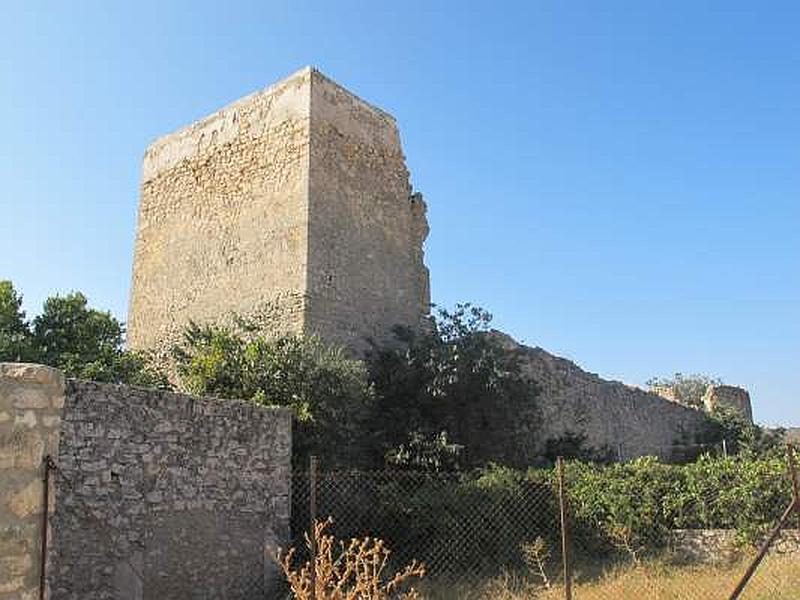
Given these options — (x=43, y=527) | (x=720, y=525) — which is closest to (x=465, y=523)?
(x=720, y=525)

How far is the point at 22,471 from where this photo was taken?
4473mm

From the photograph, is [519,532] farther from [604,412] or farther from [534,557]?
[604,412]

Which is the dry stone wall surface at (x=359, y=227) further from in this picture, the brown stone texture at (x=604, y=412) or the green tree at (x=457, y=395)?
the brown stone texture at (x=604, y=412)

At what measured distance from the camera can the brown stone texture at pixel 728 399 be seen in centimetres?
2727

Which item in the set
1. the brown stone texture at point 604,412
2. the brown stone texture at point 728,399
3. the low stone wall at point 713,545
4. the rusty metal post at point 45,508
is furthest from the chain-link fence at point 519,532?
the brown stone texture at point 728,399

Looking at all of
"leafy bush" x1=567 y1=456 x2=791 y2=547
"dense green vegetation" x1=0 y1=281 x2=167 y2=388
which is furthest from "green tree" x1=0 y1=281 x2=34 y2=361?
"leafy bush" x1=567 y1=456 x2=791 y2=547

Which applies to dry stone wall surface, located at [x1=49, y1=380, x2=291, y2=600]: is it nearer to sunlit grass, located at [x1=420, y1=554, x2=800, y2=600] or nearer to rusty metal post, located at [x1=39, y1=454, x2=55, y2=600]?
sunlit grass, located at [x1=420, y1=554, x2=800, y2=600]

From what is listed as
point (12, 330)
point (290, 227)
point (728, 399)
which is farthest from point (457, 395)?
point (728, 399)

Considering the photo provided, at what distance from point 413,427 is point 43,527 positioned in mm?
8736

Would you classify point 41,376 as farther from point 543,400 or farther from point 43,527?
point 543,400

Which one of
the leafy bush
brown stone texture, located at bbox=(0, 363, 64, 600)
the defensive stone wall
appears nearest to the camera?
brown stone texture, located at bbox=(0, 363, 64, 600)

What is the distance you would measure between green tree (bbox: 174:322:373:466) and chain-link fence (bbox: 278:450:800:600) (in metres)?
0.69

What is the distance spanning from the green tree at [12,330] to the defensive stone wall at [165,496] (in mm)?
4344

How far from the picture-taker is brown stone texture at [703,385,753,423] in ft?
89.5
